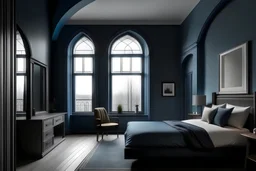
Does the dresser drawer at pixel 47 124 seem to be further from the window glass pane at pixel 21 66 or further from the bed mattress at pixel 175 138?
the bed mattress at pixel 175 138

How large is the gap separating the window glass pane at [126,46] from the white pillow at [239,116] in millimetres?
4482

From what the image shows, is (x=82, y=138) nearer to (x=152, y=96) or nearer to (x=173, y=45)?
(x=152, y=96)

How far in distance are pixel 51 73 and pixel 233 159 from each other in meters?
5.54

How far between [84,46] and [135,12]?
6.88 ft

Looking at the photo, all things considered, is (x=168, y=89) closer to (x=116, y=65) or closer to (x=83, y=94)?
(x=116, y=65)

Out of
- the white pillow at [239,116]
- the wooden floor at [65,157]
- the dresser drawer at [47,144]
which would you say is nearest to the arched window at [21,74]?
the dresser drawer at [47,144]

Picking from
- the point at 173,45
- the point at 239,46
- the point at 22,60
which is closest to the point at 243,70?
the point at 239,46

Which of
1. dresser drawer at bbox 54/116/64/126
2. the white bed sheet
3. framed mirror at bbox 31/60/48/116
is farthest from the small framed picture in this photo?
the white bed sheet

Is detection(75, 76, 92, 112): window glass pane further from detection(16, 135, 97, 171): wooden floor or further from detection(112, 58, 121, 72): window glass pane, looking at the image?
detection(16, 135, 97, 171): wooden floor

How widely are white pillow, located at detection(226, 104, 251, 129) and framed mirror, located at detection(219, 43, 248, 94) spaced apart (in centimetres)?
32

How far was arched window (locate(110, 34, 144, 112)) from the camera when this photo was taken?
8.07m

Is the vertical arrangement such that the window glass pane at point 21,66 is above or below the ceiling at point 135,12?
below

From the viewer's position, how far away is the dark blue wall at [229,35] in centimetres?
401

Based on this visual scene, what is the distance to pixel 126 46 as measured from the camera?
809 centimetres
